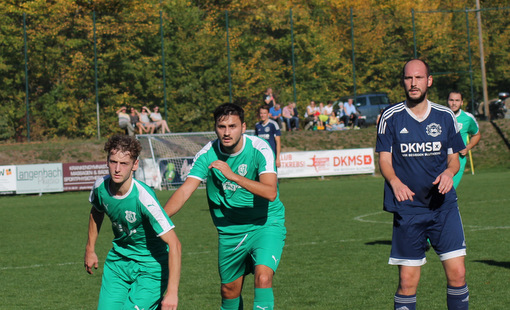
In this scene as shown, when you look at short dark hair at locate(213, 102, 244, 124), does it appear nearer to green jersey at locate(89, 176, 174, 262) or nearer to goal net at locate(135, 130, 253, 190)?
green jersey at locate(89, 176, 174, 262)

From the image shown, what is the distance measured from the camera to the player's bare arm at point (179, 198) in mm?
5883

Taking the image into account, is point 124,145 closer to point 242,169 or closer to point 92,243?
point 92,243

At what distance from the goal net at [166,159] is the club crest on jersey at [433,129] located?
68.5ft

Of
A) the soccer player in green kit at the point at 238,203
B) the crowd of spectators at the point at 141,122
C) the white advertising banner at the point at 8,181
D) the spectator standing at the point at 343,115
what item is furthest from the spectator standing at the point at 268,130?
the spectator standing at the point at 343,115

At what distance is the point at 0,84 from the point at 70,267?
77.6ft

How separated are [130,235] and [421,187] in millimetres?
2299

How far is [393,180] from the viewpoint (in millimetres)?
5742

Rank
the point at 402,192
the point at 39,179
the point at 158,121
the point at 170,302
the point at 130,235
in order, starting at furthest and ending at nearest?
1. the point at 158,121
2. the point at 39,179
3. the point at 402,192
4. the point at 130,235
5. the point at 170,302

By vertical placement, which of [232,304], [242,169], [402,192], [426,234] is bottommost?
[232,304]

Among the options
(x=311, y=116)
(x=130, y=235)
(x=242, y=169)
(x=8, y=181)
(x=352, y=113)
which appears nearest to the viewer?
(x=130, y=235)

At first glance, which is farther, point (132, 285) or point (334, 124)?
point (334, 124)

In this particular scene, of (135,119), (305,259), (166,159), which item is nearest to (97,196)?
(305,259)

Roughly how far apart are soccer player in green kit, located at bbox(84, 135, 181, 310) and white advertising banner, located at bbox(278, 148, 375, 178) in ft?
76.3

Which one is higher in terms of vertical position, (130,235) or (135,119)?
(135,119)
